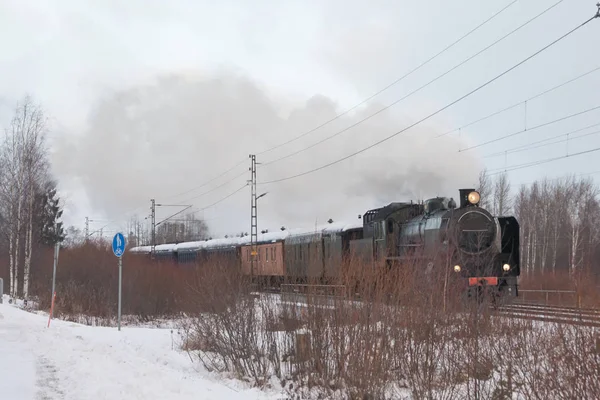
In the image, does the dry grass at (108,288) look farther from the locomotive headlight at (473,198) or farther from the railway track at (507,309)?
the railway track at (507,309)

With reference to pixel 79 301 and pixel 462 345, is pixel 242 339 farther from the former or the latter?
pixel 79 301

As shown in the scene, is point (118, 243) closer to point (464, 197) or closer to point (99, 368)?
point (99, 368)

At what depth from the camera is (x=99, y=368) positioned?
9.68 metres

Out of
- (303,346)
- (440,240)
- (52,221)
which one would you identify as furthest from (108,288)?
(52,221)

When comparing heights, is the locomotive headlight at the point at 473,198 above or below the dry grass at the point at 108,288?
above

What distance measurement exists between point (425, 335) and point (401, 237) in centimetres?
1174

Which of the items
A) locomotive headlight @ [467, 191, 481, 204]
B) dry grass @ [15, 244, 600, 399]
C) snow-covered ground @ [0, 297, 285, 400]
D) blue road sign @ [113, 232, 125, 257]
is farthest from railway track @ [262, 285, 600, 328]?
locomotive headlight @ [467, 191, 481, 204]

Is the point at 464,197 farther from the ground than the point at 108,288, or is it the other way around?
the point at 464,197

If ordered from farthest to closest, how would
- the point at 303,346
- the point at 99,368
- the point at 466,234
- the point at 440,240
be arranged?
the point at 466,234 → the point at 440,240 → the point at 99,368 → the point at 303,346

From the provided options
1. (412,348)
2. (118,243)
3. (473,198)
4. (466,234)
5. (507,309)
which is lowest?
(412,348)

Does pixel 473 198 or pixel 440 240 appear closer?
pixel 440 240

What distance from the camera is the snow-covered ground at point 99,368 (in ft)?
26.0

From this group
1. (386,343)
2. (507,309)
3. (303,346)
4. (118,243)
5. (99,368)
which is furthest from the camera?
(118,243)

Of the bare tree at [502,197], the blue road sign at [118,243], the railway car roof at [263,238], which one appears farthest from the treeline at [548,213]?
the blue road sign at [118,243]
